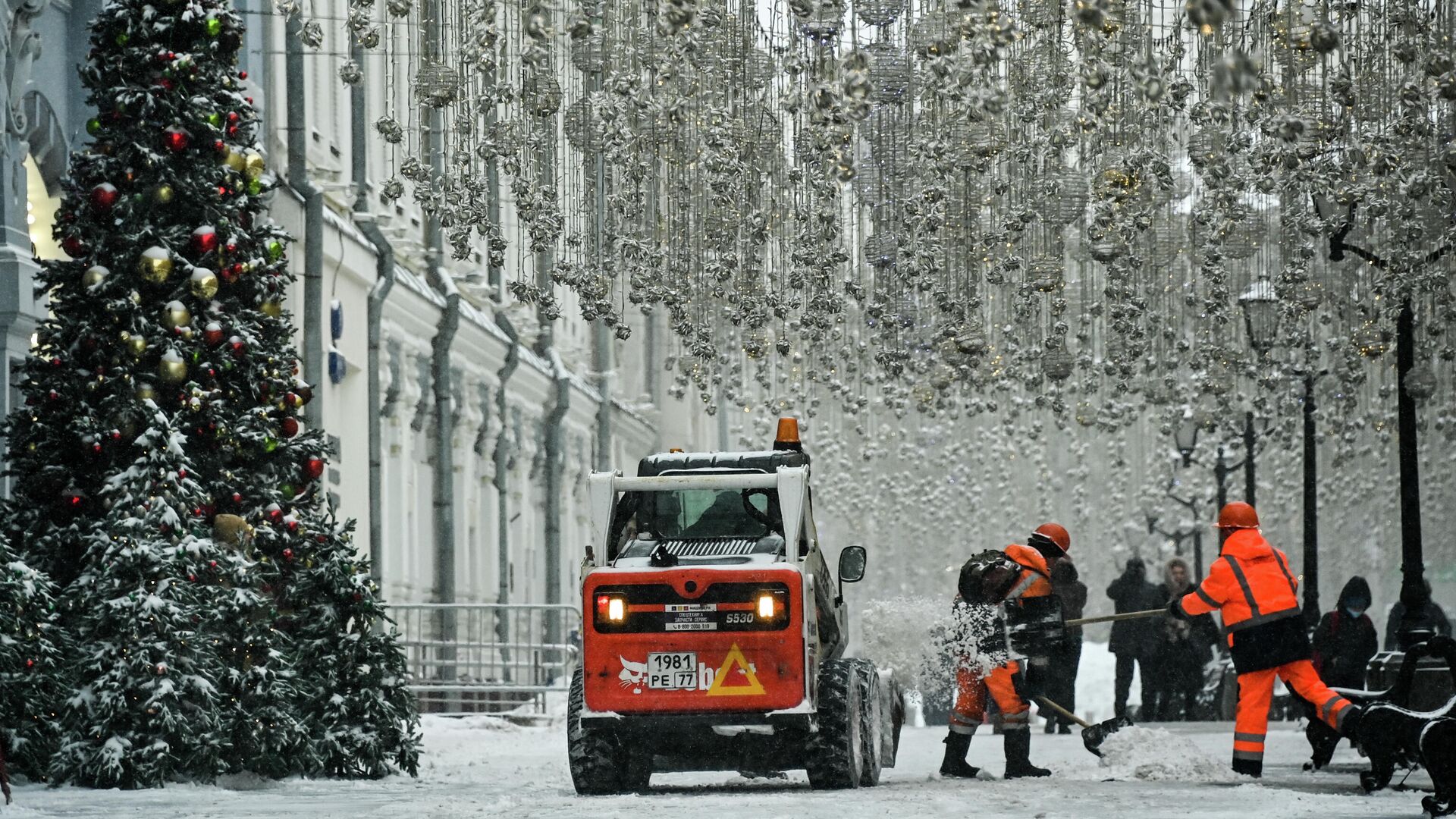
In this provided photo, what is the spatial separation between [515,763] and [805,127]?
6.01m

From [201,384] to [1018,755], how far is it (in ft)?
19.4

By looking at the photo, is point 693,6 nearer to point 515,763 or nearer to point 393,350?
point 515,763

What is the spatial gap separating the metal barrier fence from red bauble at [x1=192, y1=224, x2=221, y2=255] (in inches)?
385

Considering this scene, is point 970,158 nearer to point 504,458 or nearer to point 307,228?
point 307,228

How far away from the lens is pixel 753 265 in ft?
66.2

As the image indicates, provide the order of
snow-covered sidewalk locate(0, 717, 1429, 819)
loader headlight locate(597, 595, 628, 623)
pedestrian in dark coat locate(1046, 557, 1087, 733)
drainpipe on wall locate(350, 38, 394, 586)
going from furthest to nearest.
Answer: drainpipe on wall locate(350, 38, 394, 586)
pedestrian in dark coat locate(1046, 557, 1087, 733)
loader headlight locate(597, 595, 628, 623)
snow-covered sidewalk locate(0, 717, 1429, 819)

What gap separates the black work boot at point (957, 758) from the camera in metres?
16.1

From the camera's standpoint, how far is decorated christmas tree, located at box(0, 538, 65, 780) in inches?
572

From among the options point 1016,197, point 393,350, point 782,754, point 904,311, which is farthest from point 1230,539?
point 393,350

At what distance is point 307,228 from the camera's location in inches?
987

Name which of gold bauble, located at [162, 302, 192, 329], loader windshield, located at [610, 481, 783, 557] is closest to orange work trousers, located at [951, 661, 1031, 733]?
loader windshield, located at [610, 481, 783, 557]

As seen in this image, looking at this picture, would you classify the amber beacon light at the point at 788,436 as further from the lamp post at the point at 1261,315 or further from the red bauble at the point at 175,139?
the lamp post at the point at 1261,315

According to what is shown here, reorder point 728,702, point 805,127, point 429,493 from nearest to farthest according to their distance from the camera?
point 728,702, point 805,127, point 429,493

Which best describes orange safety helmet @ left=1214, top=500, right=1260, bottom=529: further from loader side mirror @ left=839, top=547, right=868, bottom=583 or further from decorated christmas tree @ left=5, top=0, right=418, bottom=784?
decorated christmas tree @ left=5, top=0, right=418, bottom=784
